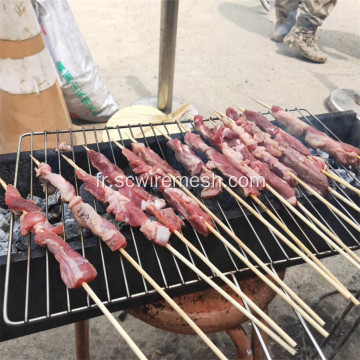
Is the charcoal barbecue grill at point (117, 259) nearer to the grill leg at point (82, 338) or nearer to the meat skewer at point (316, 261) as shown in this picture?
the meat skewer at point (316, 261)

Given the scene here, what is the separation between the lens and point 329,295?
3.61m

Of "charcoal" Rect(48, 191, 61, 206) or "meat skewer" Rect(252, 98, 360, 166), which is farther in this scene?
"meat skewer" Rect(252, 98, 360, 166)

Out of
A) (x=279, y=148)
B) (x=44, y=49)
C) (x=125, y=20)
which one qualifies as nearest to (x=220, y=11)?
(x=125, y=20)

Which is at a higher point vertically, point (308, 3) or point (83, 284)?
point (308, 3)

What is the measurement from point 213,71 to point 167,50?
8.15 feet

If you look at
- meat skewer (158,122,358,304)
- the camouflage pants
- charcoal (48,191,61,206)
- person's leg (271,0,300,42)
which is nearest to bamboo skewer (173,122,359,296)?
meat skewer (158,122,358,304)

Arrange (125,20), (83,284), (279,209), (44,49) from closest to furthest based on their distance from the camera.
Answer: (83,284), (279,209), (44,49), (125,20)

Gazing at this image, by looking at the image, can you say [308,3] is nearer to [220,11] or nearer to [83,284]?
[220,11]

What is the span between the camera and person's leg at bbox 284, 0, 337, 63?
756 cm

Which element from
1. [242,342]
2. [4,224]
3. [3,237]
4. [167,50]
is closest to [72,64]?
[167,50]

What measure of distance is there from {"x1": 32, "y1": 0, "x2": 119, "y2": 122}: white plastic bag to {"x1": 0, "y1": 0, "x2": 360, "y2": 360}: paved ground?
0.91m

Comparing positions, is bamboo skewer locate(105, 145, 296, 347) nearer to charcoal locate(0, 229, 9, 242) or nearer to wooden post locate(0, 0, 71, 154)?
charcoal locate(0, 229, 9, 242)

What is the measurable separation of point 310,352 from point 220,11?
34.2ft

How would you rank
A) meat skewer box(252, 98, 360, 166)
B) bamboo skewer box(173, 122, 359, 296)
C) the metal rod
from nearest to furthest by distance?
bamboo skewer box(173, 122, 359, 296), meat skewer box(252, 98, 360, 166), the metal rod
